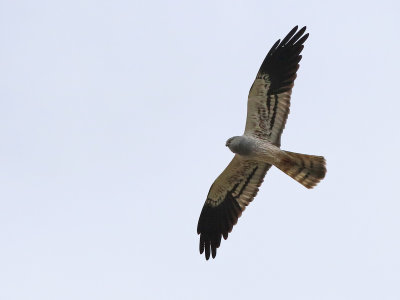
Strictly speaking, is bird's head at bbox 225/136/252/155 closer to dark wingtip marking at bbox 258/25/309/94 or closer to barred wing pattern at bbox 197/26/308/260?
barred wing pattern at bbox 197/26/308/260

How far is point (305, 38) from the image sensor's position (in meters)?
14.5

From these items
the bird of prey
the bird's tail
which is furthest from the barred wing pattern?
the bird's tail

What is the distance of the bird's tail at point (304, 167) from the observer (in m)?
14.3

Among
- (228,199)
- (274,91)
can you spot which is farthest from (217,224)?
(274,91)

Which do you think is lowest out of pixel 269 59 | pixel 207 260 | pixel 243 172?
pixel 207 260

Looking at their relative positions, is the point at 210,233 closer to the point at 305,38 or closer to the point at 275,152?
the point at 275,152

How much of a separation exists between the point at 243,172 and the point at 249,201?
0.61m

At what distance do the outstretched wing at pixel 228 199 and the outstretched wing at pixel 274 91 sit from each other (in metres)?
0.89

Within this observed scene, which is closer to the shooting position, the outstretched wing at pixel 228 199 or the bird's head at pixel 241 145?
the bird's head at pixel 241 145

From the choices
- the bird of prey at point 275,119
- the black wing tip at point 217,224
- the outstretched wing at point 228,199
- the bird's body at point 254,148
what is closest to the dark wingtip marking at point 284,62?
the bird of prey at point 275,119

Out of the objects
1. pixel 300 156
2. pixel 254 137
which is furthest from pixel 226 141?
pixel 300 156

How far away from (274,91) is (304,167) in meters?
1.52

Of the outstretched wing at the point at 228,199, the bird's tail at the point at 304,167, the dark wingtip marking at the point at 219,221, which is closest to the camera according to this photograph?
the bird's tail at the point at 304,167

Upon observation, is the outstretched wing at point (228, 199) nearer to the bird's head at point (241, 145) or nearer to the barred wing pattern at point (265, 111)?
the barred wing pattern at point (265, 111)
